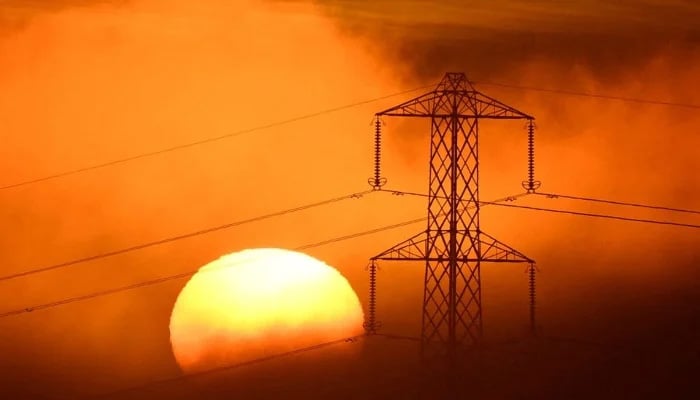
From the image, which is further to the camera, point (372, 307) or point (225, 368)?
point (225, 368)

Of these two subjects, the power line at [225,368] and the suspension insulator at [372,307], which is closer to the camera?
the suspension insulator at [372,307]

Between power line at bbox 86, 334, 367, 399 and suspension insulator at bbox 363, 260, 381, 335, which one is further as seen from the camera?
power line at bbox 86, 334, 367, 399

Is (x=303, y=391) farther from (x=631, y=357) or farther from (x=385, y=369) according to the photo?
(x=631, y=357)

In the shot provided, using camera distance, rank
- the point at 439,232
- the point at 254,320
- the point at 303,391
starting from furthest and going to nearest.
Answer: the point at 254,320
the point at 303,391
the point at 439,232

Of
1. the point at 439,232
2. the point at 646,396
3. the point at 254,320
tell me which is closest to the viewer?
the point at 439,232

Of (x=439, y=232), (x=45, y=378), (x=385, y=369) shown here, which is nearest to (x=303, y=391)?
(x=385, y=369)

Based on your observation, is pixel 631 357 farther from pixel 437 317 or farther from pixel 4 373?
pixel 4 373

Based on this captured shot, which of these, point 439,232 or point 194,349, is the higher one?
point 439,232

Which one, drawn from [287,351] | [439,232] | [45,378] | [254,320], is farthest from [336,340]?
[439,232]

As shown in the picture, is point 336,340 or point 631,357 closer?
point 631,357

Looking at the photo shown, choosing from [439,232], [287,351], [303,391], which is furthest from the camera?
[287,351]
